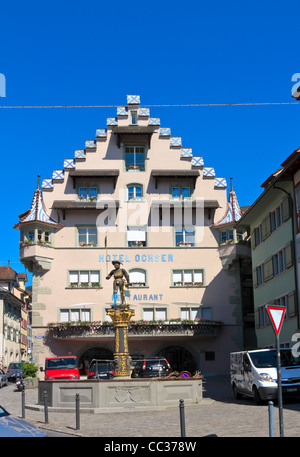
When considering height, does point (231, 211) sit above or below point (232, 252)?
above

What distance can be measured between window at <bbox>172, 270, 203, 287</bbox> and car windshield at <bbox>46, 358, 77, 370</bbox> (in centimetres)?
1372

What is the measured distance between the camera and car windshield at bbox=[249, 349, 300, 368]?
74.7ft

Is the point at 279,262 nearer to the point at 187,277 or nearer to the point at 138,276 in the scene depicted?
the point at 187,277

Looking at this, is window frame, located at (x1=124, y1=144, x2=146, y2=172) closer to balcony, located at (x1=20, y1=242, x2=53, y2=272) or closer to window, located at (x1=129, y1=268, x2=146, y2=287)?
window, located at (x1=129, y1=268, x2=146, y2=287)

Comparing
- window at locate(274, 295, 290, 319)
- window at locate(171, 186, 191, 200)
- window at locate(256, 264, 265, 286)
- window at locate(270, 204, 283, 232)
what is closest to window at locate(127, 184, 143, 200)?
window at locate(171, 186, 191, 200)

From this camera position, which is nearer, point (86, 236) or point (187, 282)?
point (187, 282)

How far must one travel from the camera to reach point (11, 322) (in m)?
75.7

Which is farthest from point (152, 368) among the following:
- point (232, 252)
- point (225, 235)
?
point (225, 235)

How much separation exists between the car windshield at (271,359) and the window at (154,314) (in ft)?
76.3

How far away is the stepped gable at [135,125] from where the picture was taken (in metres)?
48.7

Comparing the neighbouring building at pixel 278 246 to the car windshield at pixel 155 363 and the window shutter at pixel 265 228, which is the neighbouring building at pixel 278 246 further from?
the car windshield at pixel 155 363

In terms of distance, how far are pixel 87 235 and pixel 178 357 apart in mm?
Answer: 11099

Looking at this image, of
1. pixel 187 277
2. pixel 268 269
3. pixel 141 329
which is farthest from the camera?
pixel 187 277
